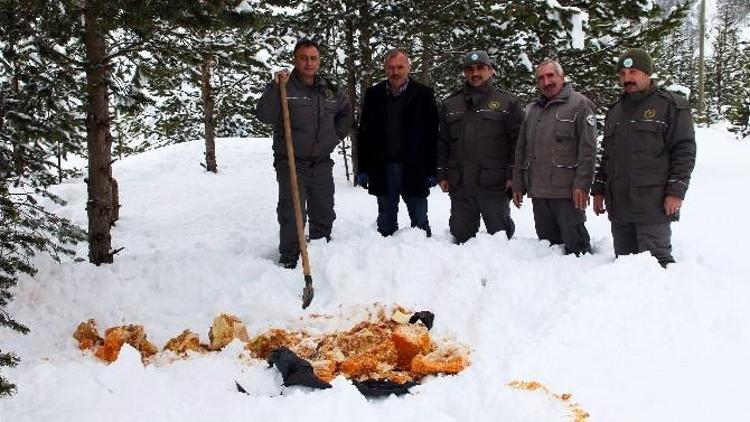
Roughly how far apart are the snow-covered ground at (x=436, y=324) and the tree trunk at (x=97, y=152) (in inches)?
18.3

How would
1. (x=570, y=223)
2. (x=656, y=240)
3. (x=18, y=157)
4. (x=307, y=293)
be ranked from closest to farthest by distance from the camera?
(x=18, y=157), (x=656, y=240), (x=307, y=293), (x=570, y=223)

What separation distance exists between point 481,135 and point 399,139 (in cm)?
91

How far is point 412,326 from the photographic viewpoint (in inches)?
174

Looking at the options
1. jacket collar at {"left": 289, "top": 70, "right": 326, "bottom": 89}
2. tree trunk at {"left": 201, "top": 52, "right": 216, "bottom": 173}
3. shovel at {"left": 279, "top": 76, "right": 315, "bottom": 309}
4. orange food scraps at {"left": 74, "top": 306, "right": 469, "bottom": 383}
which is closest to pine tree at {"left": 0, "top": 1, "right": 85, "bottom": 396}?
orange food scraps at {"left": 74, "top": 306, "right": 469, "bottom": 383}

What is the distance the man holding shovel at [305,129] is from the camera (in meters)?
6.09

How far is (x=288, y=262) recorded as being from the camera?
6402mm

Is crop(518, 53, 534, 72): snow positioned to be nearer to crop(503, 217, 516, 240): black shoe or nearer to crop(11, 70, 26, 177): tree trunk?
crop(503, 217, 516, 240): black shoe

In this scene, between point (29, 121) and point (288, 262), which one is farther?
point (288, 262)

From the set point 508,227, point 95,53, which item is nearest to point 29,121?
point 95,53

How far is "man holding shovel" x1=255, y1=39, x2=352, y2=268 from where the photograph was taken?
609cm

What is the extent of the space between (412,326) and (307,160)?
2.66m

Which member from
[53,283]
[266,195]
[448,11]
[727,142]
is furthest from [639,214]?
[727,142]

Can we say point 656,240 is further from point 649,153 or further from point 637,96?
point 637,96

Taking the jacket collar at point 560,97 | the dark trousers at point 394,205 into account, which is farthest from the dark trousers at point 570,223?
the dark trousers at point 394,205
